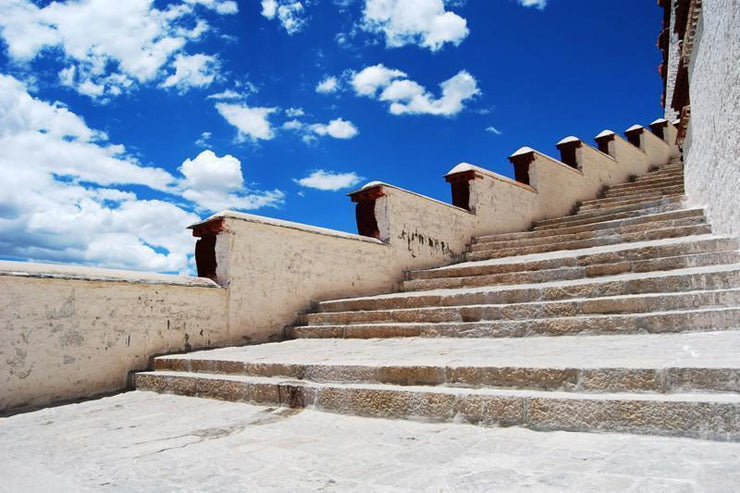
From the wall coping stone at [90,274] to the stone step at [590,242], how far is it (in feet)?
15.7

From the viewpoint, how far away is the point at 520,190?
10.8 m

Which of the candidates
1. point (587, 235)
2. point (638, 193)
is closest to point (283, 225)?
point (587, 235)

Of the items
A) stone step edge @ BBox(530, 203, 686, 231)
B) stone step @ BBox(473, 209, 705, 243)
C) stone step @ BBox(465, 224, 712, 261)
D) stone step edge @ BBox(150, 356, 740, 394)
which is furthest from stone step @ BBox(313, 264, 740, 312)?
stone step edge @ BBox(530, 203, 686, 231)

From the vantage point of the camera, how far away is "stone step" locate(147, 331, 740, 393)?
9.17ft

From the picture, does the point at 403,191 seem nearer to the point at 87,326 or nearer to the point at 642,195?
the point at 87,326

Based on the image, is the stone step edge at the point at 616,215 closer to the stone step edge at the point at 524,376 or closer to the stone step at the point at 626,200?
the stone step at the point at 626,200

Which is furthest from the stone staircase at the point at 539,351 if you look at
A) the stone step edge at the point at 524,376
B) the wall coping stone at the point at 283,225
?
the wall coping stone at the point at 283,225

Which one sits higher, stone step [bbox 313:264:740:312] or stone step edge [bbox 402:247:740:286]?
stone step edge [bbox 402:247:740:286]

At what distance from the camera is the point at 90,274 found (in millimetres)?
5109

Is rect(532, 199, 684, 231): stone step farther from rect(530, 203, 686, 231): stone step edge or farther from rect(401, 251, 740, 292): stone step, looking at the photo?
rect(401, 251, 740, 292): stone step

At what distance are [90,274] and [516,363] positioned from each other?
427 cm

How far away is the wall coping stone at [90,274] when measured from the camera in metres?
4.67

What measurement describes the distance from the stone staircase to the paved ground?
0.14 m

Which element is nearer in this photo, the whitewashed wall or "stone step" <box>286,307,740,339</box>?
"stone step" <box>286,307,740,339</box>
